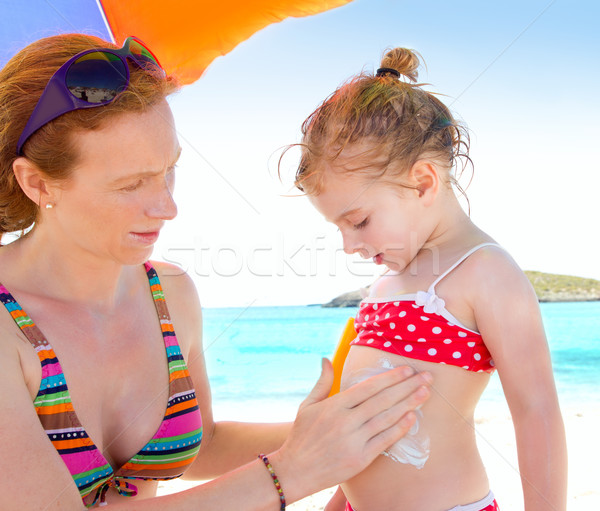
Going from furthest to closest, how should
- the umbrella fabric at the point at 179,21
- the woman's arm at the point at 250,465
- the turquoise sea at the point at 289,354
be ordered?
the turquoise sea at the point at 289,354 → the umbrella fabric at the point at 179,21 → the woman's arm at the point at 250,465

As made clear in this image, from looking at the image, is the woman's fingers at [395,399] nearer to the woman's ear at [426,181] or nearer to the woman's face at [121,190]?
the woman's ear at [426,181]

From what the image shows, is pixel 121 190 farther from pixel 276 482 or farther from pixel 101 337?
pixel 276 482

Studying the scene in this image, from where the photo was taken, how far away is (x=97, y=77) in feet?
5.03

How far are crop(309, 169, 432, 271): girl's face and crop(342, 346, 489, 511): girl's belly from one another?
38 centimetres

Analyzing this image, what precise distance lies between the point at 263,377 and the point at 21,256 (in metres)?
12.9

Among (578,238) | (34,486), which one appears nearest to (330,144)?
(34,486)

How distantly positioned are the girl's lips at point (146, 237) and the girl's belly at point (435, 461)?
32.2 inches

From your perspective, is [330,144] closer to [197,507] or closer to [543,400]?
[543,400]

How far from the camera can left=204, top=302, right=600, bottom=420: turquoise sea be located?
10.6 metres

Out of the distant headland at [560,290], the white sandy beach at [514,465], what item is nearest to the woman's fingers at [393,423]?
the white sandy beach at [514,465]

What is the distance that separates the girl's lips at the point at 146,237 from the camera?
5.32 feet

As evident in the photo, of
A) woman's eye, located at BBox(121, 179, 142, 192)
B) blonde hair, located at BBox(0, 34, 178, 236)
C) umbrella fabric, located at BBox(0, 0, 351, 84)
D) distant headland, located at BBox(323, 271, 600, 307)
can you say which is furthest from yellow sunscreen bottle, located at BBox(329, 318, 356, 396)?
distant headland, located at BBox(323, 271, 600, 307)

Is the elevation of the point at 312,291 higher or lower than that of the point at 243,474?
lower

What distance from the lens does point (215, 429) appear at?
201cm
